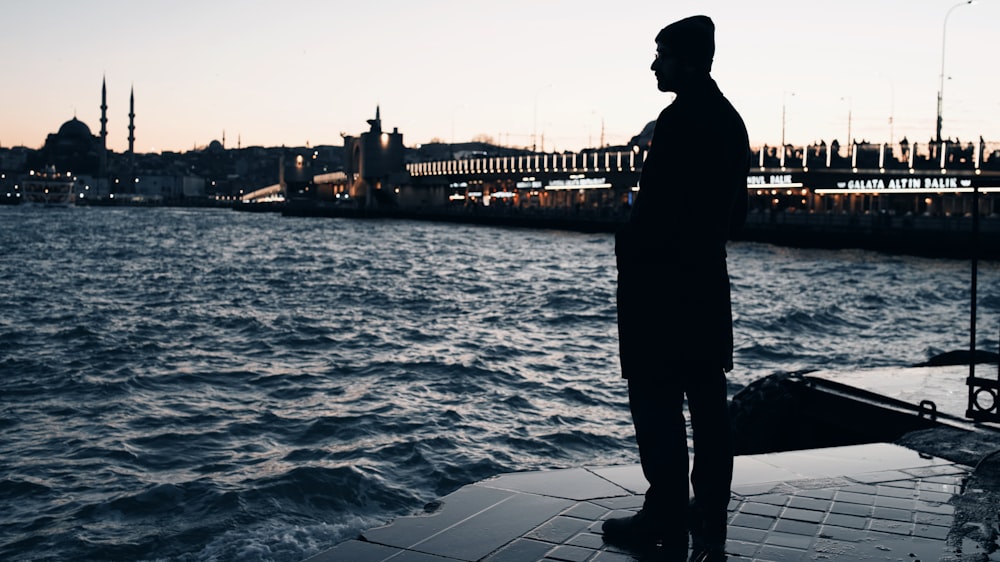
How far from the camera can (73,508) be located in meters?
8.36

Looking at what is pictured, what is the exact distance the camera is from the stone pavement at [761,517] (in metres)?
3.68

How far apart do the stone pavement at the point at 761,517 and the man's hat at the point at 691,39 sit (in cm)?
198

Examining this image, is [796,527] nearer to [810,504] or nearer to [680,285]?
[810,504]

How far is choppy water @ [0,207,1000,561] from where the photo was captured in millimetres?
8359

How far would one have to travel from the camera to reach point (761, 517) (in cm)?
416

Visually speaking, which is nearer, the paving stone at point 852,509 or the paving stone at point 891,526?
the paving stone at point 891,526

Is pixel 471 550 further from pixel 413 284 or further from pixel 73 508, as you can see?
pixel 413 284

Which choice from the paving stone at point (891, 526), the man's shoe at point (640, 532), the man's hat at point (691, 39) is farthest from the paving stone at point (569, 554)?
the man's hat at point (691, 39)

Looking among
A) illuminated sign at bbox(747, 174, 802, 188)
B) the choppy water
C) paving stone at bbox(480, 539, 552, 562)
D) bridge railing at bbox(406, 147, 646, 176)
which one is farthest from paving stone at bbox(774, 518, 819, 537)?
bridge railing at bbox(406, 147, 646, 176)

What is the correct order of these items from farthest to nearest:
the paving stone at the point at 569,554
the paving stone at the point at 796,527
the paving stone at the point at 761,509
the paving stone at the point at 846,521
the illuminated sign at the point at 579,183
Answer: the illuminated sign at the point at 579,183 → the paving stone at the point at 761,509 → the paving stone at the point at 846,521 → the paving stone at the point at 796,527 → the paving stone at the point at 569,554

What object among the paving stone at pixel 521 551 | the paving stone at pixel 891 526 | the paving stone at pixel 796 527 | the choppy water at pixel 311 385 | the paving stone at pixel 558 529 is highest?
the paving stone at pixel 521 551

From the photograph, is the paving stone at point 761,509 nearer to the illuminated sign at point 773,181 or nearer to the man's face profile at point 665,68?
the man's face profile at point 665,68

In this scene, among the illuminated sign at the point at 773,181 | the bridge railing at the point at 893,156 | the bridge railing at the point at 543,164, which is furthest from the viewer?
A: the bridge railing at the point at 543,164

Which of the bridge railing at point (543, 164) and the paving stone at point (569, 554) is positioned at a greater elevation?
the bridge railing at point (543, 164)
